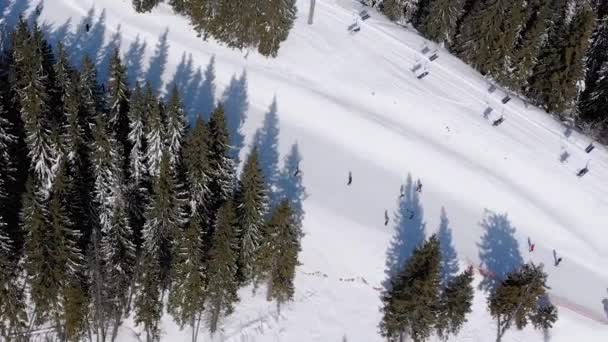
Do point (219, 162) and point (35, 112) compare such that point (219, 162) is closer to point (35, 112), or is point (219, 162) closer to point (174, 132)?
point (174, 132)

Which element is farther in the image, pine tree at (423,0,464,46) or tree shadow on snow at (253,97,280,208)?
pine tree at (423,0,464,46)

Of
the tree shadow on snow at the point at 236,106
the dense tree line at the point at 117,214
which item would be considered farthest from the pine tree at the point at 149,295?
the tree shadow on snow at the point at 236,106

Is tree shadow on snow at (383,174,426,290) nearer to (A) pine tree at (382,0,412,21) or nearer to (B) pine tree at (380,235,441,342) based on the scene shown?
(B) pine tree at (380,235,441,342)

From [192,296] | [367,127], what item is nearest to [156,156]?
[192,296]

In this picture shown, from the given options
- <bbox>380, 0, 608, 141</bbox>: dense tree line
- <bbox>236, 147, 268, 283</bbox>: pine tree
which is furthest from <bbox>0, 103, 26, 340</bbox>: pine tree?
<bbox>380, 0, 608, 141</bbox>: dense tree line

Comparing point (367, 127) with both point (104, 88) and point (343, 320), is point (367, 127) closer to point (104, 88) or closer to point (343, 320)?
point (343, 320)

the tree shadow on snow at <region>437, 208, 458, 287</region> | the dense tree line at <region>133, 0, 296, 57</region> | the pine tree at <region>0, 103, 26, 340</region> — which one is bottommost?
the pine tree at <region>0, 103, 26, 340</region>
